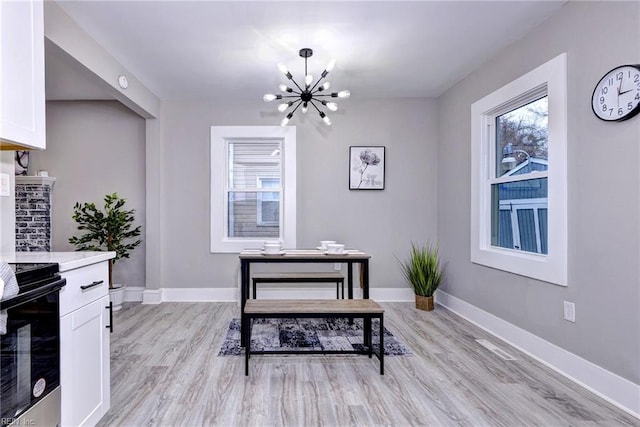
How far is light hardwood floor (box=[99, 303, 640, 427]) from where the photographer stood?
6.07ft

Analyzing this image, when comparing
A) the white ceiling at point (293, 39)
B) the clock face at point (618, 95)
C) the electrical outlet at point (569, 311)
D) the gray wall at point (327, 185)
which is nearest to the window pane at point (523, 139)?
the clock face at point (618, 95)

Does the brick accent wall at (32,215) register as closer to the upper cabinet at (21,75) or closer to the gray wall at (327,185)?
the gray wall at (327,185)

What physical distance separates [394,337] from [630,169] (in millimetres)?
2069

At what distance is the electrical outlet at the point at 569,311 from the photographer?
2.29 meters

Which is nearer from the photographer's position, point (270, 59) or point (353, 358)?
point (353, 358)

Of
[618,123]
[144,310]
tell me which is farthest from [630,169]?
[144,310]

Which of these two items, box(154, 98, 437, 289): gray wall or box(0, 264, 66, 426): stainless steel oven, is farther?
box(154, 98, 437, 289): gray wall

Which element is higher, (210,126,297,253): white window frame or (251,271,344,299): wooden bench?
(210,126,297,253): white window frame

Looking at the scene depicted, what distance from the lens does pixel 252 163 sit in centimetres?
443

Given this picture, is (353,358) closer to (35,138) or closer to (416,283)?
(416,283)

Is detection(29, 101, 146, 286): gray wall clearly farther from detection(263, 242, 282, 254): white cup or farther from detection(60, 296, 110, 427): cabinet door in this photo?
detection(60, 296, 110, 427): cabinet door

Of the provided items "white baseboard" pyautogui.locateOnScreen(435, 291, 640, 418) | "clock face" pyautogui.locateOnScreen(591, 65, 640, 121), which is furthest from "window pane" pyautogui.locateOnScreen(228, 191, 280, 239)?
"clock face" pyautogui.locateOnScreen(591, 65, 640, 121)

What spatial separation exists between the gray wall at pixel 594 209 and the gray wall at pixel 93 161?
423cm

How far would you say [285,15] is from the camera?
2.46m
